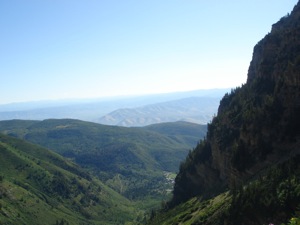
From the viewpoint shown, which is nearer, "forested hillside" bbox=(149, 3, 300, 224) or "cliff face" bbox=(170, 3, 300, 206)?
"forested hillside" bbox=(149, 3, 300, 224)

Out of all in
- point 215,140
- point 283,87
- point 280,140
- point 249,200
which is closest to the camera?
point 249,200

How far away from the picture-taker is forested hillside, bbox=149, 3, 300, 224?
6869 cm

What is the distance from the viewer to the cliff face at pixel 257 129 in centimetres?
10075

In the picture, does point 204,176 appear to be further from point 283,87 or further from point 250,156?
point 283,87

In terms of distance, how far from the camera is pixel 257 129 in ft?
363

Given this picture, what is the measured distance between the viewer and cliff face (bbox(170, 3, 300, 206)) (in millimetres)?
100750

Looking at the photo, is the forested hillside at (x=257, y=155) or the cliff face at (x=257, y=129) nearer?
the forested hillside at (x=257, y=155)

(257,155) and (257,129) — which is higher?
(257,129)

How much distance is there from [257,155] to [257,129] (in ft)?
28.7

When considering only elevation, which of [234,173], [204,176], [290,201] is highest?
[290,201]

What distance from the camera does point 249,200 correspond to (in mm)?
71812

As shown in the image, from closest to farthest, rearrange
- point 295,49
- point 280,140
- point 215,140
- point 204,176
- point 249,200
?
point 249,200
point 280,140
point 295,49
point 215,140
point 204,176

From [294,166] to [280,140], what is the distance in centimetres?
2890

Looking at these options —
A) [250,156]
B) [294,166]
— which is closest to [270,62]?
[250,156]
